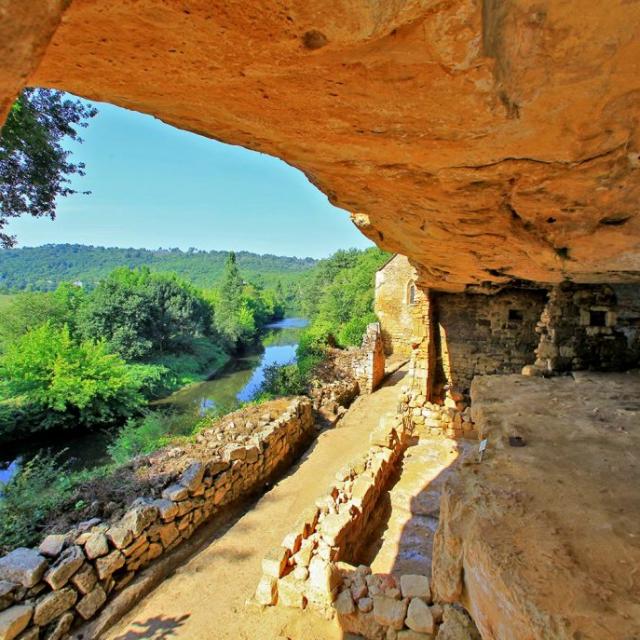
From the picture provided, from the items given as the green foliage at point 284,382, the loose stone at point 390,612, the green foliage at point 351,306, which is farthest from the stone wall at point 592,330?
the green foliage at point 351,306

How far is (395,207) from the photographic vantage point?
3031 millimetres

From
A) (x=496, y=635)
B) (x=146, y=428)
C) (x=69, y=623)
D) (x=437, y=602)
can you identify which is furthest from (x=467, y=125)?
(x=146, y=428)

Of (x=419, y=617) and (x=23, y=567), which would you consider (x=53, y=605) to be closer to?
(x=23, y=567)

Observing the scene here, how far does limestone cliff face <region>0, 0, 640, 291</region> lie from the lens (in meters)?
1.04

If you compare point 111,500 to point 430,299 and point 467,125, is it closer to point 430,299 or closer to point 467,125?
point 467,125

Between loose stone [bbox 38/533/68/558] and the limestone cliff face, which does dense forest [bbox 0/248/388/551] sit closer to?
loose stone [bbox 38/533/68/558]

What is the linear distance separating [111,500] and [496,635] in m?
5.14

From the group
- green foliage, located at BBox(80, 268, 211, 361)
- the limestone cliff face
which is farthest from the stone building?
green foliage, located at BBox(80, 268, 211, 361)

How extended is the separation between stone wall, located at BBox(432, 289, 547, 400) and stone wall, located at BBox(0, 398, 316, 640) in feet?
15.6

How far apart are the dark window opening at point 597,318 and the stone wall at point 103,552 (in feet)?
18.0

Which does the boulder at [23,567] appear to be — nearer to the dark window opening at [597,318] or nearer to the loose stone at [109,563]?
the loose stone at [109,563]

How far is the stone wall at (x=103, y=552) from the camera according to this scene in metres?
3.55

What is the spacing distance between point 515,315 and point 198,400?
47.3ft

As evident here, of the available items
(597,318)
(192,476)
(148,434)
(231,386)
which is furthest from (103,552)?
(231,386)
